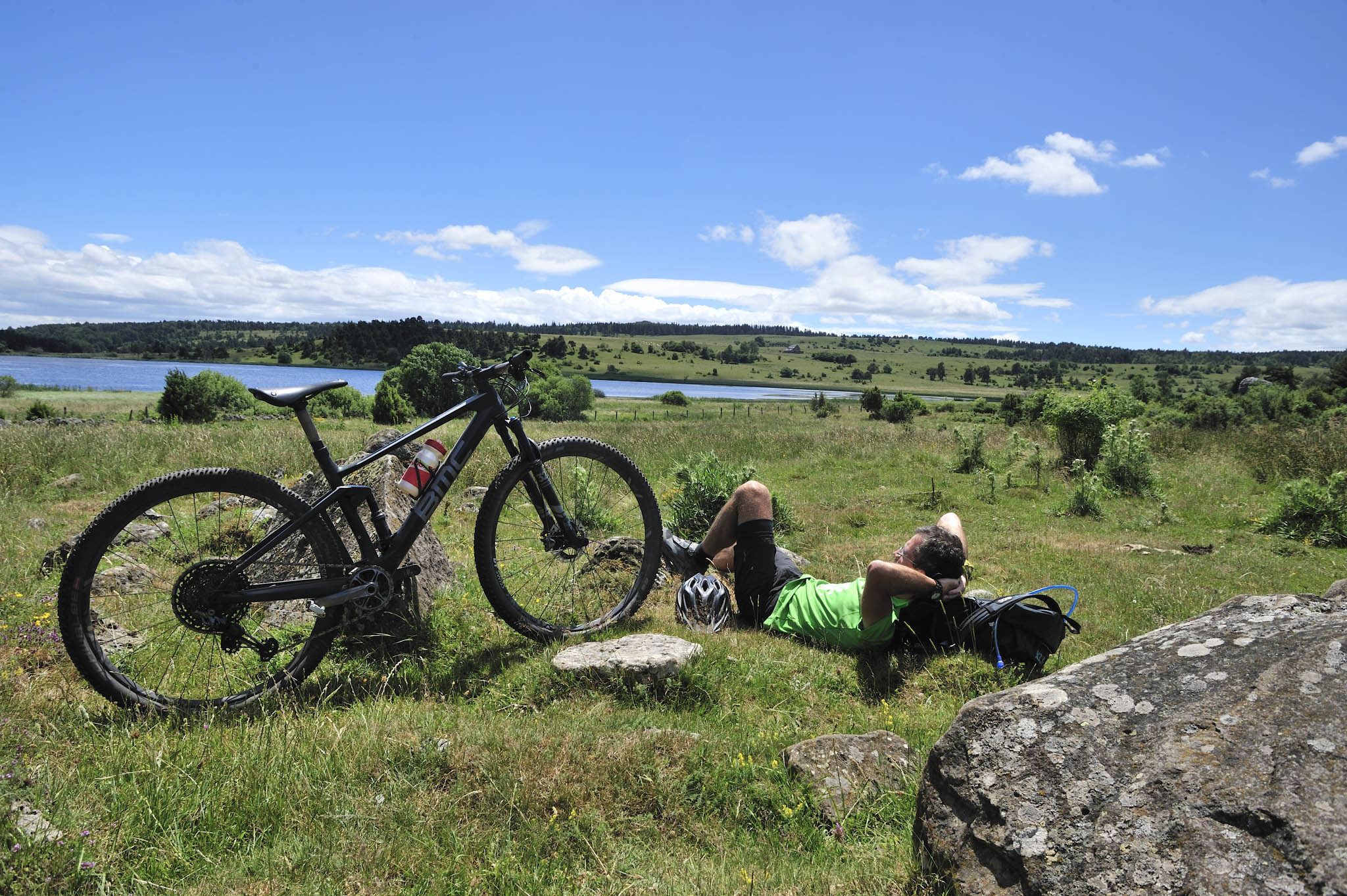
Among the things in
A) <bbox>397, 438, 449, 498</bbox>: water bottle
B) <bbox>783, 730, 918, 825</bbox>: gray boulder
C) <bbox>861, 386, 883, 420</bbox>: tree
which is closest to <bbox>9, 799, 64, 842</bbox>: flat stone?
<bbox>397, 438, 449, 498</bbox>: water bottle

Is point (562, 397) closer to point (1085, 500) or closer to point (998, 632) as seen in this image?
point (1085, 500)

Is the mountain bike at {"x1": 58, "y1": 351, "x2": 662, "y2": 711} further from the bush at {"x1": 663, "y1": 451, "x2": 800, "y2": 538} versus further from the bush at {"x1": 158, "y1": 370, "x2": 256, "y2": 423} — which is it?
the bush at {"x1": 158, "y1": 370, "x2": 256, "y2": 423}

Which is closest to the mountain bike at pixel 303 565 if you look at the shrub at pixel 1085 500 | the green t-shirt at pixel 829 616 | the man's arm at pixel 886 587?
the green t-shirt at pixel 829 616

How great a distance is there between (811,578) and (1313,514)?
10965 millimetres

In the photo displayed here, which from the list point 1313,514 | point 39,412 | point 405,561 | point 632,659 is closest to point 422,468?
point 405,561

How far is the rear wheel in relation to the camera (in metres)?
3.69

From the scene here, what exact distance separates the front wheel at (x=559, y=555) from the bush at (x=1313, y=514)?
11.8 m

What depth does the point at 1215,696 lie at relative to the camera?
2.19 m

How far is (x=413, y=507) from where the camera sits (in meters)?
4.64

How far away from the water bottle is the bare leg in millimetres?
2405

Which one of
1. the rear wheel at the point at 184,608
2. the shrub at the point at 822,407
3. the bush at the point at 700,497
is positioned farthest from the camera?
the shrub at the point at 822,407

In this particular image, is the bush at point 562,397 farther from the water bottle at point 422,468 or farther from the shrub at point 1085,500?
the water bottle at point 422,468

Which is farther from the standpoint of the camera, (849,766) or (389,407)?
(389,407)

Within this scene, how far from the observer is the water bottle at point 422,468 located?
4.58 meters
